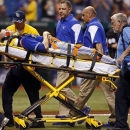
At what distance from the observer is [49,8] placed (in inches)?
883

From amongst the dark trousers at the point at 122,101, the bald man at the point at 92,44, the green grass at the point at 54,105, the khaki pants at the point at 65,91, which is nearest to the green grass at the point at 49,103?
the green grass at the point at 54,105

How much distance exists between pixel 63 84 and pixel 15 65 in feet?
2.86

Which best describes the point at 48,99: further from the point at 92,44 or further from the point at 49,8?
the point at 49,8

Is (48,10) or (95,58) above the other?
(48,10)

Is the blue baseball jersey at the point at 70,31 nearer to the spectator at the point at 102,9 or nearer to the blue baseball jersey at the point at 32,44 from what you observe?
the blue baseball jersey at the point at 32,44

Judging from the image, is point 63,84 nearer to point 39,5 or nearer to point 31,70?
point 31,70

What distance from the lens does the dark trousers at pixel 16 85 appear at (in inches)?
413

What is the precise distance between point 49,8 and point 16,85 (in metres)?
11.9

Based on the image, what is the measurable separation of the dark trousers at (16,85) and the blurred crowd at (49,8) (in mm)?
10256

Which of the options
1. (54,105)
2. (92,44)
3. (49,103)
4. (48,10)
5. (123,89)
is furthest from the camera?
(48,10)

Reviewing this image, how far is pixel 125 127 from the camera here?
952 centimetres

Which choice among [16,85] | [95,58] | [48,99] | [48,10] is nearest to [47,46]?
[95,58]

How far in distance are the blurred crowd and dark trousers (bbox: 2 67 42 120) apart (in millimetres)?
10256

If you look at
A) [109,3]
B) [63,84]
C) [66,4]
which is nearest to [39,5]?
[109,3]
